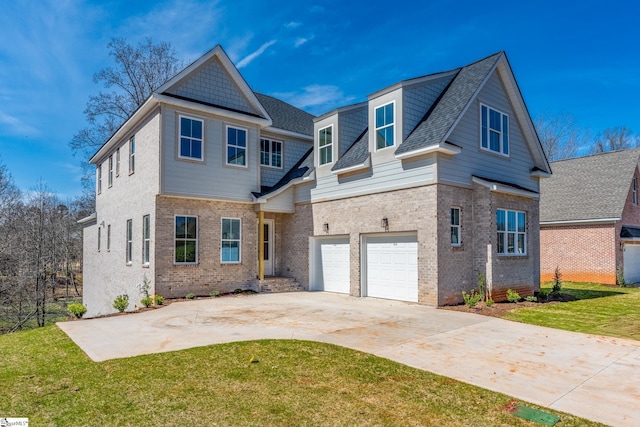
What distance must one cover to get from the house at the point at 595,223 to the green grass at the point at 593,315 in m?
5.12

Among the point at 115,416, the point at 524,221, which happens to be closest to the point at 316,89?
the point at 524,221

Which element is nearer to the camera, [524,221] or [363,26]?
[524,221]

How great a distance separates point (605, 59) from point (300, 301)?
20.6 meters

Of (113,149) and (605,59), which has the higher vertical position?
(605,59)

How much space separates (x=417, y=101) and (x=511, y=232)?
5.70 metres

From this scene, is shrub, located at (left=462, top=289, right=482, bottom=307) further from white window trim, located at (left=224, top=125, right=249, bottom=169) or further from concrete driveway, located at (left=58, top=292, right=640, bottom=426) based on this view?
white window trim, located at (left=224, top=125, right=249, bottom=169)

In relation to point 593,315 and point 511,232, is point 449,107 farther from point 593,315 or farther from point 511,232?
point 593,315

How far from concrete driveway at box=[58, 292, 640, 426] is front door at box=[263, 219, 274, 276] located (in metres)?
5.13

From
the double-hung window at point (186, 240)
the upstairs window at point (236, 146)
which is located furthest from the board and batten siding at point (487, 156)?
the double-hung window at point (186, 240)

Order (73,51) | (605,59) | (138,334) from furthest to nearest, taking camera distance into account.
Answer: (605,59) → (73,51) → (138,334)

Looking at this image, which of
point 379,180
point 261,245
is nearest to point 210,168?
point 261,245

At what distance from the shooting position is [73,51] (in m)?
18.8

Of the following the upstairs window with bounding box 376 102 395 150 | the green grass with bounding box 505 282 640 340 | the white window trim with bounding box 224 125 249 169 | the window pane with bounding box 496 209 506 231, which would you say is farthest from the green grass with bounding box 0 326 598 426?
the white window trim with bounding box 224 125 249 169

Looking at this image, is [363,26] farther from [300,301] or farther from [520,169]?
[300,301]
